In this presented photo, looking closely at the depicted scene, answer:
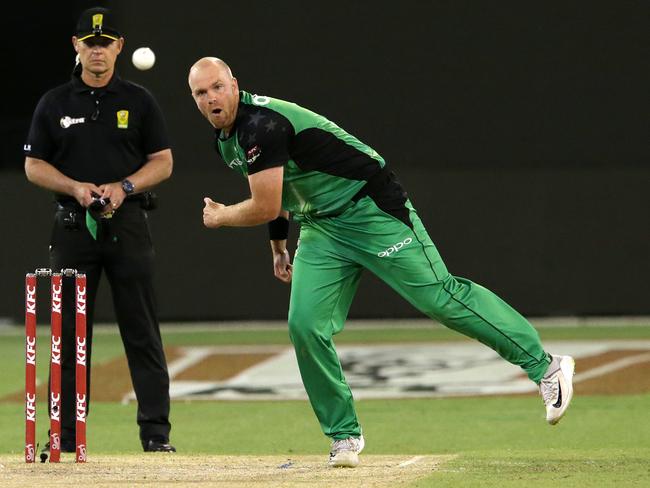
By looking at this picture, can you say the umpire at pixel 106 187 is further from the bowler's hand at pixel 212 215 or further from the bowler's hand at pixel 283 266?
the bowler's hand at pixel 212 215

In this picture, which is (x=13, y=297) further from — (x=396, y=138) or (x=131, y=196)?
(x=131, y=196)

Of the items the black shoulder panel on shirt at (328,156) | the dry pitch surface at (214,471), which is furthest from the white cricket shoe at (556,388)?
the black shoulder panel on shirt at (328,156)

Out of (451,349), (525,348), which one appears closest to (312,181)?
(525,348)

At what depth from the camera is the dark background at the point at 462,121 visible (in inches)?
587

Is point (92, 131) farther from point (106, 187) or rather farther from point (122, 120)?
point (106, 187)

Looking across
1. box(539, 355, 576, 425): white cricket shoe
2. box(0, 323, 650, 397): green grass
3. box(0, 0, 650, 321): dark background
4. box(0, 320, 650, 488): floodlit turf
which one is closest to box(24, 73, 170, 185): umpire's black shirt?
box(0, 320, 650, 488): floodlit turf

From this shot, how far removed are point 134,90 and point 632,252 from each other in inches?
339

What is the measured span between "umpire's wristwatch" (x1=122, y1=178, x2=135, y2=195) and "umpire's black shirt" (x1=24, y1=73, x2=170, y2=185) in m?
0.08

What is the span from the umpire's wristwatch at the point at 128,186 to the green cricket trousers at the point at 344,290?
127cm

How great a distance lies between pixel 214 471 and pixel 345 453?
0.57 m

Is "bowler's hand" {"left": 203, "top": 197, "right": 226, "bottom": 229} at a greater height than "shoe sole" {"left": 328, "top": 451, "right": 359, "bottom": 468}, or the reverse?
"bowler's hand" {"left": 203, "top": 197, "right": 226, "bottom": 229}

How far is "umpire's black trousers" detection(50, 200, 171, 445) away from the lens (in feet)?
24.0

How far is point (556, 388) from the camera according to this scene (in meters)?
6.27

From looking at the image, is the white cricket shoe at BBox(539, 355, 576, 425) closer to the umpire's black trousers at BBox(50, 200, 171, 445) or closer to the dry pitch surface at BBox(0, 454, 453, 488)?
the dry pitch surface at BBox(0, 454, 453, 488)
